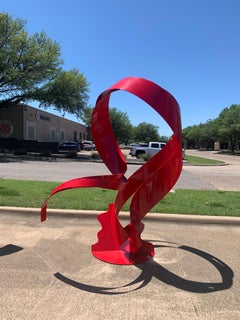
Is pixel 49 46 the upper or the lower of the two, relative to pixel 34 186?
upper

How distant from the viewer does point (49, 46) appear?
33500 mm

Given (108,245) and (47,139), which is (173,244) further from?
(47,139)

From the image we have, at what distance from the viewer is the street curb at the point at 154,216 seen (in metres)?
7.31

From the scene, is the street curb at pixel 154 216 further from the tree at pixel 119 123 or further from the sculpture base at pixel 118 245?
the tree at pixel 119 123

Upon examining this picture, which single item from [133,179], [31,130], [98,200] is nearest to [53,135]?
[31,130]

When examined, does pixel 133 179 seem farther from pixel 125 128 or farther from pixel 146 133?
pixel 146 133

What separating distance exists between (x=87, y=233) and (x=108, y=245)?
1.00 m

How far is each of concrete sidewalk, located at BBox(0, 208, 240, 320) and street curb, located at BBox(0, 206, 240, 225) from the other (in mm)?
433

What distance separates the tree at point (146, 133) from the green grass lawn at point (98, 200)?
326ft

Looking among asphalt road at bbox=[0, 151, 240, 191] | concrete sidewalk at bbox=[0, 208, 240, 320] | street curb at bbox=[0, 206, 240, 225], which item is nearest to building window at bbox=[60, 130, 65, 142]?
asphalt road at bbox=[0, 151, 240, 191]

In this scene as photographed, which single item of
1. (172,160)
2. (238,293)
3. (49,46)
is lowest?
(238,293)

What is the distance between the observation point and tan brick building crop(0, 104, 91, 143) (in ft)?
132

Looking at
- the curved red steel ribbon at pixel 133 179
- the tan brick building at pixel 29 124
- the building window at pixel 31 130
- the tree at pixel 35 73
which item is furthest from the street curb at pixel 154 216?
the building window at pixel 31 130

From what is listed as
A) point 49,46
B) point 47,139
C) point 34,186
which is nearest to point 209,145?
point 47,139
